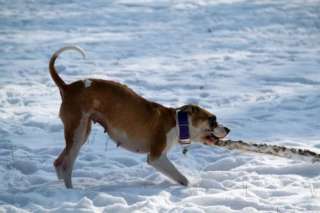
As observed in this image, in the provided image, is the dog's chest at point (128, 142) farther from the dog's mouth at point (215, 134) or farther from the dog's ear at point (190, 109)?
the dog's mouth at point (215, 134)

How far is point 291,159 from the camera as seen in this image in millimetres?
7316

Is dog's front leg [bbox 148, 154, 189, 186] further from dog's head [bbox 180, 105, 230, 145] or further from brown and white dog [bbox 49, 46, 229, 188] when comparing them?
dog's head [bbox 180, 105, 230, 145]

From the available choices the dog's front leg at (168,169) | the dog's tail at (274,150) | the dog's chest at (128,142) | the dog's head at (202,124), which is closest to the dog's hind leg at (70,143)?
the dog's chest at (128,142)

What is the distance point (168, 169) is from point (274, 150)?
137cm

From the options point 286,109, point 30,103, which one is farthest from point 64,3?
point 286,109

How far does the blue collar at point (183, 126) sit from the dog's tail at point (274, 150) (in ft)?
1.78

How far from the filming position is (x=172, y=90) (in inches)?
446

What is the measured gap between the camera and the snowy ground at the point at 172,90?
5.99 metres

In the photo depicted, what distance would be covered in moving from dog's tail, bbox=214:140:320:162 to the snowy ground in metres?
0.16

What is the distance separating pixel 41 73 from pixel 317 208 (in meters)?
8.18

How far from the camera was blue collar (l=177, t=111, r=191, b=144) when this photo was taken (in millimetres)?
6688

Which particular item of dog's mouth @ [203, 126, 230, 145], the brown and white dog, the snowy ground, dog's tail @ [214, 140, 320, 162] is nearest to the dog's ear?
the brown and white dog

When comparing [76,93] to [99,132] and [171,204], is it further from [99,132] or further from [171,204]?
[99,132]

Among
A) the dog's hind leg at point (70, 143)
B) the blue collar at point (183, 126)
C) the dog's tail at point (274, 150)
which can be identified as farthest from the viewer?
the dog's tail at point (274, 150)
